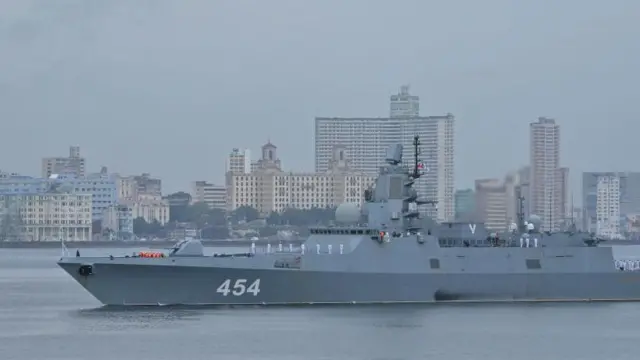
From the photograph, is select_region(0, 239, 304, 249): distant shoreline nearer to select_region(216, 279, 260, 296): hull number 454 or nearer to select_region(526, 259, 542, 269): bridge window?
select_region(526, 259, 542, 269): bridge window

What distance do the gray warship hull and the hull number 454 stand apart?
1.1 inches

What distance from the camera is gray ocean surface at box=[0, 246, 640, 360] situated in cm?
3591

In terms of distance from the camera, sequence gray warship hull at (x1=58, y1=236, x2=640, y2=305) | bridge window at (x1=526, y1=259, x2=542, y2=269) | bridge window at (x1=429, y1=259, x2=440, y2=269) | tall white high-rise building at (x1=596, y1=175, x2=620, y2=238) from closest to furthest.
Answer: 1. gray warship hull at (x1=58, y1=236, x2=640, y2=305)
2. bridge window at (x1=429, y1=259, x2=440, y2=269)
3. bridge window at (x1=526, y1=259, x2=542, y2=269)
4. tall white high-rise building at (x1=596, y1=175, x2=620, y2=238)

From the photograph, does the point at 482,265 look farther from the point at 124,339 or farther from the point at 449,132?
the point at 449,132

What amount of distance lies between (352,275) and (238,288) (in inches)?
133

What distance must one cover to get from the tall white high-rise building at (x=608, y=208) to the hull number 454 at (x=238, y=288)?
8358 cm

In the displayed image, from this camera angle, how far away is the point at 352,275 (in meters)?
44.5

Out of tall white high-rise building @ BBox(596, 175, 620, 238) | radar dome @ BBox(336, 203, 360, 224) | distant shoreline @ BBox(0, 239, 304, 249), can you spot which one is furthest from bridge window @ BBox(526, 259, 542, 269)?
distant shoreline @ BBox(0, 239, 304, 249)

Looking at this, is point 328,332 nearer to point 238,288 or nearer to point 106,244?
point 238,288

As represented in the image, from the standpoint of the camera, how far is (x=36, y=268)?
88.1m

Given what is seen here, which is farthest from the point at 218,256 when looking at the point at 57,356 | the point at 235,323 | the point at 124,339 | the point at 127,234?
the point at 127,234

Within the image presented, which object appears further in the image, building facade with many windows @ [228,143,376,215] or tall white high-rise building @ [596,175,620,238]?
building facade with many windows @ [228,143,376,215]

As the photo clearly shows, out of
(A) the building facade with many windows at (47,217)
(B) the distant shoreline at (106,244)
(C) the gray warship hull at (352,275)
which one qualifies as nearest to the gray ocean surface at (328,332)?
(C) the gray warship hull at (352,275)

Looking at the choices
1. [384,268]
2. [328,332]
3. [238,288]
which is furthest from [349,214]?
[328,332]
